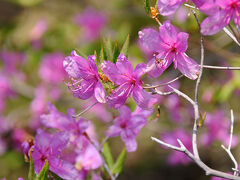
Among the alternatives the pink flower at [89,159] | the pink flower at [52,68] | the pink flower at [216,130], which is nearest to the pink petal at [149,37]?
the pink flower at [89,159]

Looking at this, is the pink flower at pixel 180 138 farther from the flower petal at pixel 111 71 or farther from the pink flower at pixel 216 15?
the pink flower at pixel 216 15

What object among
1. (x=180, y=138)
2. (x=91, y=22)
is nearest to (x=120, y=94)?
(x=180, y=138)

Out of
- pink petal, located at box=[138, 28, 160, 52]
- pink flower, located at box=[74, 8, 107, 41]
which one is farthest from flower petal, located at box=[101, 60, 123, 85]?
pink flower, located at box=[74, 8, 107, 41]

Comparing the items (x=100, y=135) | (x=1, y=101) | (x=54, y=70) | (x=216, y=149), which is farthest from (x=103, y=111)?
(x=216, y=149)

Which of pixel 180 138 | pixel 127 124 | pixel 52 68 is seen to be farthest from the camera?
pixel 52 68

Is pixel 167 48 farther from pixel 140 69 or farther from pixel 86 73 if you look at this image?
pixel 86 73

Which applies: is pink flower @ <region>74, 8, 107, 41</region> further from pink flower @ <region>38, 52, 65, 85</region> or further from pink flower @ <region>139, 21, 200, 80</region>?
pink flower @ <region>139, 21, 200, 80</region>

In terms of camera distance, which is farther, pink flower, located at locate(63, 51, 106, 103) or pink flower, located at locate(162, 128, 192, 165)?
pink flower, located at locate(162, 128, 192, 165)
